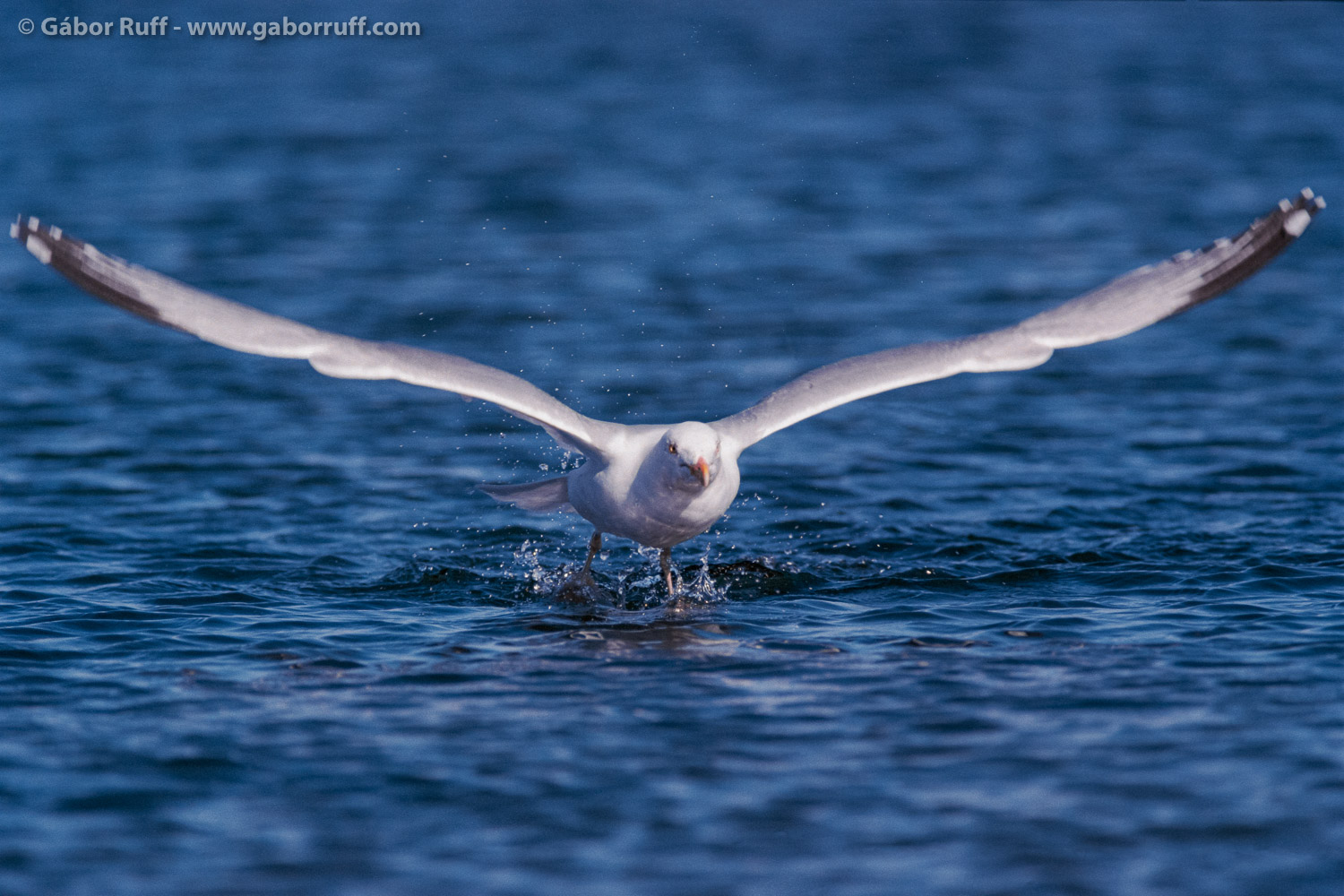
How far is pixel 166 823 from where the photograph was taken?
311 inches

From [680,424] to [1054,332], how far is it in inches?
92.6

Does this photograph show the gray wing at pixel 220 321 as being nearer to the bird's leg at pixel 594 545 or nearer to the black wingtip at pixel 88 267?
the black wingtip at pixel 88 267

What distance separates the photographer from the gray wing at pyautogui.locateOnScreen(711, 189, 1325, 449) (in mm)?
10852

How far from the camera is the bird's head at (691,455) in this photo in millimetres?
10133

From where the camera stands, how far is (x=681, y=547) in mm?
12508

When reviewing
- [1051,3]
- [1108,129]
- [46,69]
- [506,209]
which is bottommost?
[506,209]

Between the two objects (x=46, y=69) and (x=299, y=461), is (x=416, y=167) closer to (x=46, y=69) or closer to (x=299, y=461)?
(x=46, y=69)

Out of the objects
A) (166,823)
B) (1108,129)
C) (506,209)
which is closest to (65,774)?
(166,823)

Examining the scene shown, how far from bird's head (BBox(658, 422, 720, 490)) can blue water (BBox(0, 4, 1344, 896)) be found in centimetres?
97

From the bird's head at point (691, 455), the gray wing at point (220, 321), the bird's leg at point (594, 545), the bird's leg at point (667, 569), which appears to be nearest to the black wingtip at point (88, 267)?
the gray wing at point (220, 321)

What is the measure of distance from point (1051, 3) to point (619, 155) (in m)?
19.6

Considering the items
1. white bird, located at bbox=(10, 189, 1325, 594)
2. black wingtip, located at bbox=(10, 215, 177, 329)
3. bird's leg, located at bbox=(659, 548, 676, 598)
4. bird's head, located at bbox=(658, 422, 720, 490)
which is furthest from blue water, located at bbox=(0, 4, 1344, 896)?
black wingtip, located at bbox=(10, 215, 177, 329)

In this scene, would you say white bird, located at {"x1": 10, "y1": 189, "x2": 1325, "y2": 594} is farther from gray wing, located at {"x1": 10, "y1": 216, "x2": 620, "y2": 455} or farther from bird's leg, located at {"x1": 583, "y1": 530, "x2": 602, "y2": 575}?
bird's leg, located at {"x1": 583, "y1": 530, "x2": 602, "y2": 575}

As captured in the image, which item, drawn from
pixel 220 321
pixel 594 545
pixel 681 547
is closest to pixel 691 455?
pixel 594 545
